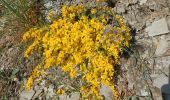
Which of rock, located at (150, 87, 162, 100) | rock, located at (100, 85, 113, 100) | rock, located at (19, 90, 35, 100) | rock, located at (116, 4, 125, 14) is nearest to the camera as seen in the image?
rock, located at (150, 87, 162, 100)

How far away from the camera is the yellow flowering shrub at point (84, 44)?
457 centimetres

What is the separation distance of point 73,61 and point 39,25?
2.97 feet


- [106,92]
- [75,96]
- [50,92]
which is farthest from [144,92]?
[50,92]

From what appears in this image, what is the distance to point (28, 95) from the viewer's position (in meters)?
5.03

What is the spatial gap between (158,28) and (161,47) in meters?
0.28

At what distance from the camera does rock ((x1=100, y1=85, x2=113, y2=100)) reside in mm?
4594

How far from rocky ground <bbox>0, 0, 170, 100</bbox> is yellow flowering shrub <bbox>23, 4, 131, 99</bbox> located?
0.15 m

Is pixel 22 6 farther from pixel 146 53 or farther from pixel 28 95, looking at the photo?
pixel 146 53

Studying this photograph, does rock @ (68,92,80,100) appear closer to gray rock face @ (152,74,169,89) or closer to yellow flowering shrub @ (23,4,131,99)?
yellow flowering shrub @ (23,4,131,99)

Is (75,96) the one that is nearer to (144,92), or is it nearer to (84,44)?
(84,44)

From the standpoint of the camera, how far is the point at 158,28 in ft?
15.8

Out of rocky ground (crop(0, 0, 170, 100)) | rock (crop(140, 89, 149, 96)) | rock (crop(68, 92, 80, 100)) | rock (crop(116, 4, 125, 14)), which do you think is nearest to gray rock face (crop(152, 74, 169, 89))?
rocky ground (crop(0, 0, 170, 100))

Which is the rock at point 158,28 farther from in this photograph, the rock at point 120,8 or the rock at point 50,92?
the rock at point 50,92

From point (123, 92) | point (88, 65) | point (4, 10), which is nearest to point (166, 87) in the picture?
point (123, 92)
